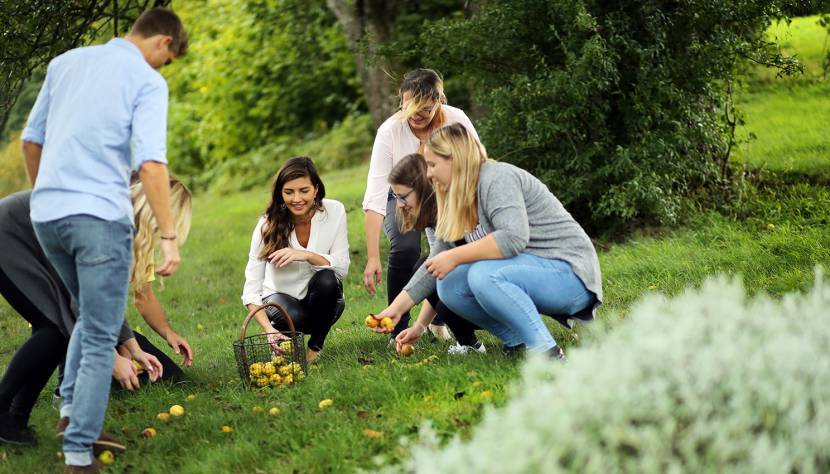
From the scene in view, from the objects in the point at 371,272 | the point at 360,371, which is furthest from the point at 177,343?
the point at 371,272

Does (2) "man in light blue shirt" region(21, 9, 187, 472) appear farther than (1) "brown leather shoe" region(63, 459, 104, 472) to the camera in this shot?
No

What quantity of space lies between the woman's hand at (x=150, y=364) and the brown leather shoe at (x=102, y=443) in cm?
64

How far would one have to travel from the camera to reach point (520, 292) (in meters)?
5.28

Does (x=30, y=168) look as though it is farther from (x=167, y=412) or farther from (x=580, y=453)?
(x=580, y=453)

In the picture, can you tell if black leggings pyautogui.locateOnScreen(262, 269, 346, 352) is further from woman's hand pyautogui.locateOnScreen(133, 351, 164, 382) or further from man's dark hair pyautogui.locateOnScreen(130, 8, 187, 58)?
Answer: man's dark hair pyautogui.locateOnScreen(130, 8, 187, 58)

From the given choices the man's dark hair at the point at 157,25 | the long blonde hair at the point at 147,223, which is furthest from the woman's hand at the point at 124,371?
the man's dark hair at the point at 157,25

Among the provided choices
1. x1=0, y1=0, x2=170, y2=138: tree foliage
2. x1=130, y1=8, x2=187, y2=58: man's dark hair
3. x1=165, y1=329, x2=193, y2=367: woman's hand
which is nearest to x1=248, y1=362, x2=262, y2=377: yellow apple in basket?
x1=165, y1=329, x2=193, y2=367: woman's hand

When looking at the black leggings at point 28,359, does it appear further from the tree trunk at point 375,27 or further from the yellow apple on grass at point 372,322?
the tree trunk at point 375,27

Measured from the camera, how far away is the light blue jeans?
5.26m

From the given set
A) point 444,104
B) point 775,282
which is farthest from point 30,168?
point 775,282

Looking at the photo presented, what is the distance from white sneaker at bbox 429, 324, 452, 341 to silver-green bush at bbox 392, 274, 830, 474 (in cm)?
316

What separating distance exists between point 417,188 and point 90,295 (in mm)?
2122

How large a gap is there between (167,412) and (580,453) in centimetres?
312

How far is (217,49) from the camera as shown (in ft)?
76.7
